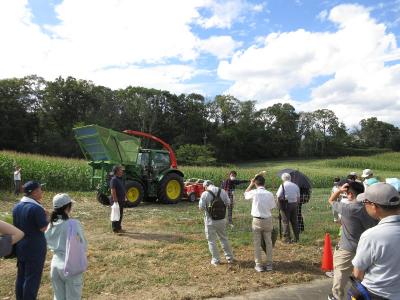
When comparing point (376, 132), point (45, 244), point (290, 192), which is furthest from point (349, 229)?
point (376, 132)

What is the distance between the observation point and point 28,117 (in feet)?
205

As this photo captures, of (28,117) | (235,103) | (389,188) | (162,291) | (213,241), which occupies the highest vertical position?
(235,103)

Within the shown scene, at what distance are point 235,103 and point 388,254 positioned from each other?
303ft

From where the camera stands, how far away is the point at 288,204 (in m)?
10.2

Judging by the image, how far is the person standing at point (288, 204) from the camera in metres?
10.1

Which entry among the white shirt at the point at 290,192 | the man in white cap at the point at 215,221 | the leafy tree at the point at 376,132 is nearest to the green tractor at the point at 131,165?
the white shirt at the point at 290,192

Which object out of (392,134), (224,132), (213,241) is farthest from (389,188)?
(392,134)

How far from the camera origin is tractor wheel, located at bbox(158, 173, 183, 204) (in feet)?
56.6

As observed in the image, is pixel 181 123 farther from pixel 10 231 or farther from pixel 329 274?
pixel 10 231

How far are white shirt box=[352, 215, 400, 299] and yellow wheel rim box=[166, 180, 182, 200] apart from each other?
14608mm

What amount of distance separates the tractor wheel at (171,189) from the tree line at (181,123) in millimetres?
45025

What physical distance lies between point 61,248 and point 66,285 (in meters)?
0.42

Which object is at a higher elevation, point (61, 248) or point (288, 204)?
point (61, 248)

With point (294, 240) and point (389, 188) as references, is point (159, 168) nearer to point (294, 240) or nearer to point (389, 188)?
point (294, 240)
